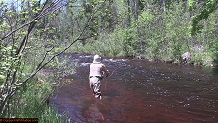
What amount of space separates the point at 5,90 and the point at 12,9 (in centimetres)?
149

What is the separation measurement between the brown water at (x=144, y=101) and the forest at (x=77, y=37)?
144cm

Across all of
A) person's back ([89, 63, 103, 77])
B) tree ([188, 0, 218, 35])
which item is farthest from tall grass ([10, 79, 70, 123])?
tree ([188, 0, 218, 35])

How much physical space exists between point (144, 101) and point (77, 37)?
23.3 ft

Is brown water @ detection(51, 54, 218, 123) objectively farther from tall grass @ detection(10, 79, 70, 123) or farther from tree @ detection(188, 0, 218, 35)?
tree @ detection(188, 0, 218, 35)

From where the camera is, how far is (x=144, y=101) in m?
12.3

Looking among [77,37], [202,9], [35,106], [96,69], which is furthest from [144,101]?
[202,9]

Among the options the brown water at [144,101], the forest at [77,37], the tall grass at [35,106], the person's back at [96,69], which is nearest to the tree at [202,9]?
the forest at [77,37]

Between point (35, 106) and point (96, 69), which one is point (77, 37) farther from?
point (96, 69)

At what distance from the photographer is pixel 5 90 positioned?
4.91m

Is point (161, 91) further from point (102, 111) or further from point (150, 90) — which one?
point (102, 111)

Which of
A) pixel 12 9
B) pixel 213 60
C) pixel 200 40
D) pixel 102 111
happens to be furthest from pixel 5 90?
pixel 200 40

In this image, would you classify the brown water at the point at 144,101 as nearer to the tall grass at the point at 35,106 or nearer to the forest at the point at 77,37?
the tall grass at the point at 35,106

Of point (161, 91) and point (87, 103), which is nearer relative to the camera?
point (87, 103)

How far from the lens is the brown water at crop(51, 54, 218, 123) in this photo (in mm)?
9891
